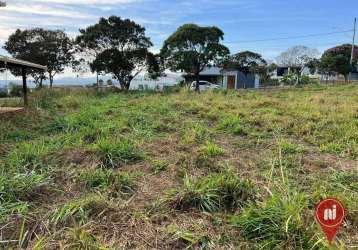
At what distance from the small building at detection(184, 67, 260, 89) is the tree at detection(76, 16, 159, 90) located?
1162 centimetres

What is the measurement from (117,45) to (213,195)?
799 inches

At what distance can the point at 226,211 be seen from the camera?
118 inches

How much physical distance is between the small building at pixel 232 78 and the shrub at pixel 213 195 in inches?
1174

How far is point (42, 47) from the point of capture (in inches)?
1037

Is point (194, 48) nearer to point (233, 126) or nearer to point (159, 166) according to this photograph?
point (233, 126)

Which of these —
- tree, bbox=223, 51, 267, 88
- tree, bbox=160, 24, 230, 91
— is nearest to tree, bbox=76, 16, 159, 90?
tree, bbox=160, 24, 230, 91

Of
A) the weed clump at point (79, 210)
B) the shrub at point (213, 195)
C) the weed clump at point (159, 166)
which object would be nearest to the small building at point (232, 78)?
the weed clump at point (159, 166)

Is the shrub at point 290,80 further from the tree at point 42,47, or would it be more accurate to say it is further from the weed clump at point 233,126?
the weed clump at point 233,126

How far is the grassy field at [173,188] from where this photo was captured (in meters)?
2.53

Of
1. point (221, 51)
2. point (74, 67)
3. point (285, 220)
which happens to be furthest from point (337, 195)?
point (74, 67)

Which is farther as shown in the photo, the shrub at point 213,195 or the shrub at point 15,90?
the shrub at point 15,90
